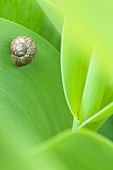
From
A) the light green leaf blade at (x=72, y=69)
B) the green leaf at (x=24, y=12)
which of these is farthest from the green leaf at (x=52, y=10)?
the green leaf at (x=24, y=12)

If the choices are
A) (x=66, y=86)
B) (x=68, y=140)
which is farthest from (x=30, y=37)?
(x=68, y=140)

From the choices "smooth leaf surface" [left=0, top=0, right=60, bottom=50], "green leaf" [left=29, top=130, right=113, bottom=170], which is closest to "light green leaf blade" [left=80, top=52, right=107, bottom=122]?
"green leaf" [left=29, top=130, right=113, bottom=170]

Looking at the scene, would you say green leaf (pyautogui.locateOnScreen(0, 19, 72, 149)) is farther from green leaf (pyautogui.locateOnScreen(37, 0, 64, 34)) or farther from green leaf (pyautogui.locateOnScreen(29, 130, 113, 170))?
green leaf (pyautogui.locateOnScreen(29, 130, 113, 170))

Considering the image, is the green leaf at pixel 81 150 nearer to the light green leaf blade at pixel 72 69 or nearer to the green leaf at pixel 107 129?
the light green leaf blade at pixel 72 69

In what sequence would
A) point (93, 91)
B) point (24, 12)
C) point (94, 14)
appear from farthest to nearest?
point (24, 12) < point (93, 91) < point (94, 14)

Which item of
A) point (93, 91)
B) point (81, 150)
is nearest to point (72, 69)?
point (93, 91)

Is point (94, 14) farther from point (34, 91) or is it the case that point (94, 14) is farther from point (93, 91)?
point (34, 91)

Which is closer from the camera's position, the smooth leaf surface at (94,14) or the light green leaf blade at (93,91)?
the smooth leaf surface at (94,14)

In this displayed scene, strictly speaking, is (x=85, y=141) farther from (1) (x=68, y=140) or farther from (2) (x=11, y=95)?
(2) (x=11, y=95)
